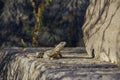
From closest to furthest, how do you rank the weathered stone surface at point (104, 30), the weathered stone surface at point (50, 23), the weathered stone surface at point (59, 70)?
the weathered stone surface at point (59, 70) → the weathered stone surface at point (104, 30) → the weathered stone surface at point (50, 23)

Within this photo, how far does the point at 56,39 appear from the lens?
19.7ft

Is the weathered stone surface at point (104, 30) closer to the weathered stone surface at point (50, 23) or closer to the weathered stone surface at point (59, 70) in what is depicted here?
the weathered stone surface at point (59, 70)

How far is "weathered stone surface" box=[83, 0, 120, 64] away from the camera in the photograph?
2941 mm

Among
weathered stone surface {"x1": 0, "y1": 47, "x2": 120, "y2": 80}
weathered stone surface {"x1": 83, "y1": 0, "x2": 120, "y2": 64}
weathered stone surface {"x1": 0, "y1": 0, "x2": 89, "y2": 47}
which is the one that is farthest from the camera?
weathered stone surface {"x1": 0, "y1": 0, "x2": 89, "y2": 47}

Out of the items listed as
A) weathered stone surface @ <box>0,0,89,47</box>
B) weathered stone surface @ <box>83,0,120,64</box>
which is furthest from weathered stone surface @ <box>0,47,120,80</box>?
weathered stone surface @ <box>0,0,89,47</box>

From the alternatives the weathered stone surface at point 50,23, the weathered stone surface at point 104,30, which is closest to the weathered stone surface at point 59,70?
the weathered stone surface at point 104,30

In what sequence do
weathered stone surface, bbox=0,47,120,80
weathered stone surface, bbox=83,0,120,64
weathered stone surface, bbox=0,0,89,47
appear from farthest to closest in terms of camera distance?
weathered stone surface, bbox=0,0,89,47, weathered stone surface, bbox=83,0,120,64, weathered stone surface, bbox=0,47,120,80

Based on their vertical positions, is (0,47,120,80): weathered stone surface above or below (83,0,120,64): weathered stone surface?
below

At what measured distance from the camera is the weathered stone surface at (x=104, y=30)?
294cm

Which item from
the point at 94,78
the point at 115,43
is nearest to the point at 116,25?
the point at 115,43

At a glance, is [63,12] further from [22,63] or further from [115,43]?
[115,43]

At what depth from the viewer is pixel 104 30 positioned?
319 cm

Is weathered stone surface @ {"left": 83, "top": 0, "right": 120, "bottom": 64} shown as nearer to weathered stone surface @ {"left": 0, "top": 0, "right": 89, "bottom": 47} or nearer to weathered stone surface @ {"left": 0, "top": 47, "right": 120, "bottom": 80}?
weathered stone surface @ {"left": 0, "top": 47, "right": 120, "bottom": 80}

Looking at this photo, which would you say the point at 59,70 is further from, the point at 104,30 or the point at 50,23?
the point at 50,23
